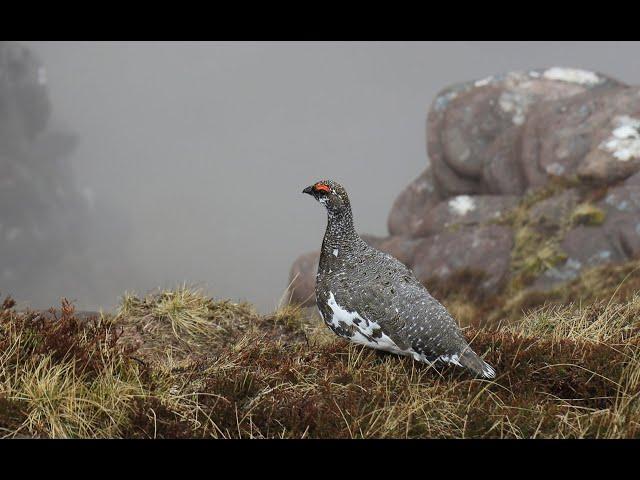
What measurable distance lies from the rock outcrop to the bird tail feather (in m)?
5.30

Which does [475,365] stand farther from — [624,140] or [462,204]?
[462,204]

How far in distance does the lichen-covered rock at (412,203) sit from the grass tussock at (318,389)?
13.8 meters

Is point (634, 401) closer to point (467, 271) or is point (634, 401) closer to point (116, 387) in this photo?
point (116, 387)

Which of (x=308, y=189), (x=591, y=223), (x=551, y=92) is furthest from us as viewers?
(x=551, y=92)

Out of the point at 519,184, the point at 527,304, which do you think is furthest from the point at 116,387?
the point at 519,184

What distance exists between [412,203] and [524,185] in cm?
471

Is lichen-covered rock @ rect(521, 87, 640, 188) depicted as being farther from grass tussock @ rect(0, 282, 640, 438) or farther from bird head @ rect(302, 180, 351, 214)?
bird head @ rect(302, 180, 351, 214)

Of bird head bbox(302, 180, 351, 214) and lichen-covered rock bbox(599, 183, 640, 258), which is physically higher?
bird head bbox(302, 180, 351, 214)

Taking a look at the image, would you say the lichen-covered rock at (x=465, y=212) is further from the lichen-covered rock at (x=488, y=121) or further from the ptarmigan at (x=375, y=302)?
the ptarmigan at (x=375, y=302)

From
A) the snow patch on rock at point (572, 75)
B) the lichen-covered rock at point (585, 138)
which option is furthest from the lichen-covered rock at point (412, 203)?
the snow patch on rock at point (572, 75)

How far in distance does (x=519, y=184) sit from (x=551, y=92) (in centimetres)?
357

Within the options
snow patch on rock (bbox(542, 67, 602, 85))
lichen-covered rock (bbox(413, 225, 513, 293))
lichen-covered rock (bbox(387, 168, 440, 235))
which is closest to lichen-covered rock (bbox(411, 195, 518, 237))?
lichen-covered rock (bbox(413, 225, 513, 293))

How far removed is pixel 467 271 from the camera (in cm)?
1377

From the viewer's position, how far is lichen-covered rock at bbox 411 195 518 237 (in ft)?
52.1
